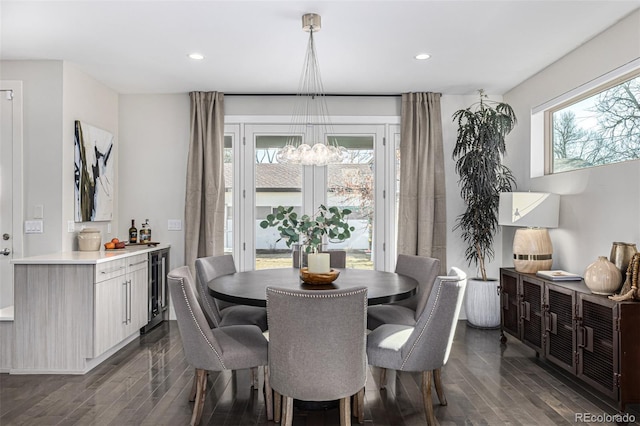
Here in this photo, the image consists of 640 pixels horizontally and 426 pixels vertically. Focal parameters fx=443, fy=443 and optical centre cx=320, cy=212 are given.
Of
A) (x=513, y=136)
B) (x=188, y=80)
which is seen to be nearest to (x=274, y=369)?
(x=188, y=80)

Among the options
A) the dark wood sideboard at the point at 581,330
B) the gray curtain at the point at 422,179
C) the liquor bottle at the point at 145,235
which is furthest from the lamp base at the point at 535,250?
the liquor bottle at the point at 145,235

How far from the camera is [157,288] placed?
488cm

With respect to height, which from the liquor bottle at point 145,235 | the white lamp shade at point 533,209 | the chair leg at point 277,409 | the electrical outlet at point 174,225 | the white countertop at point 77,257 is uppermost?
the white lamp shade at point 533,209

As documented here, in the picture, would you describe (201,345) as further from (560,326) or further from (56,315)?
(560,326)

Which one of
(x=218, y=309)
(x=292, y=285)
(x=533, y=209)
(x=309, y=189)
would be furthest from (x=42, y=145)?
(x=533, y=209)

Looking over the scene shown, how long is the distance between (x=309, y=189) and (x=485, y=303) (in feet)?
7.73

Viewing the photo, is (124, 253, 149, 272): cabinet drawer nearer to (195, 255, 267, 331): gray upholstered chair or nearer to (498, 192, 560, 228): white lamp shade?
(195, 255, 267, 331): gray upholstered chair

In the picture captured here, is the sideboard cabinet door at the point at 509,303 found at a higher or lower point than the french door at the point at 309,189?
lower

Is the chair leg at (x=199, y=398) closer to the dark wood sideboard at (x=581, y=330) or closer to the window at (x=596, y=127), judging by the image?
the dark wood sideboard at (x=581, y=330)

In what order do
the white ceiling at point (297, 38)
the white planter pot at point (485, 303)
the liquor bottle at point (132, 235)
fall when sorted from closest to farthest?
the white ceiling at point (297, 38), the white planter pot at point (485, 303), the liquor bottle at point (132, 235)

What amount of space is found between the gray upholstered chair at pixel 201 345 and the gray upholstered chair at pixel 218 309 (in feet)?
1.90

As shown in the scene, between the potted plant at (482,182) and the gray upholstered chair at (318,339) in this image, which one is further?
the potted plant at (482,182)

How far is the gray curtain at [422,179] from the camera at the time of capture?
16.7 ft

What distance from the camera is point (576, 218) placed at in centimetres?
382
